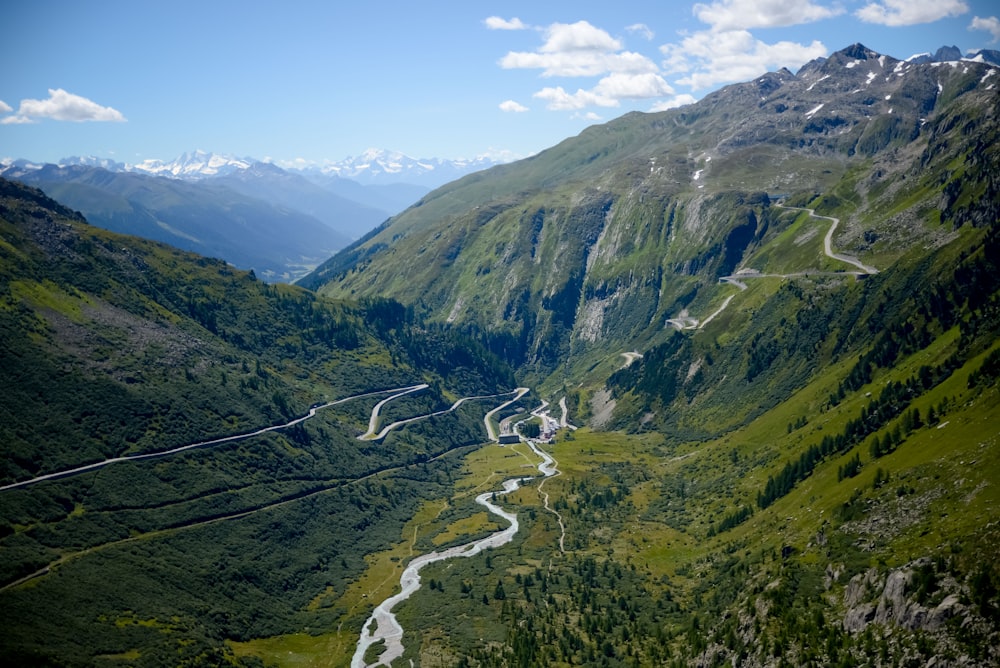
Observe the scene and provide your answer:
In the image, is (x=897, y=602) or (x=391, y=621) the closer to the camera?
(x=897, y=602)

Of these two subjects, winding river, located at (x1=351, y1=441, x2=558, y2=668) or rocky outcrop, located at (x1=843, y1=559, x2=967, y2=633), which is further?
winding river, located at (x1=351, y1=441, x2=558, y2=668)

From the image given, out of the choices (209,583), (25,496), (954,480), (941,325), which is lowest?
(209,583)

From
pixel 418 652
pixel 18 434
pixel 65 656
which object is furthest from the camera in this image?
pixel 18 434

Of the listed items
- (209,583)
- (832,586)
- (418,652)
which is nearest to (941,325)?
(832,586)

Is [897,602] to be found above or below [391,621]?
above

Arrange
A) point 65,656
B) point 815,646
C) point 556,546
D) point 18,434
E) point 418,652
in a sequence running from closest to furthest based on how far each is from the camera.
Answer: point 815,646
point 65,656
point 418,652
point 18,434
point 556,546

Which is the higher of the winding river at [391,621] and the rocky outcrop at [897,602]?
the rocky outcrop at [897,602]

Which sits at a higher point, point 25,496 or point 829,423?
point 829,423

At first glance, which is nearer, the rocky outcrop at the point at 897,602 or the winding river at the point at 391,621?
the rocky outcrop at the point at 897,602

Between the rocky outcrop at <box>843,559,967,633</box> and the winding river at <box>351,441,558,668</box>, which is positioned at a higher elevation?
the rocky outcrop at <box>843,559,967,633</box>

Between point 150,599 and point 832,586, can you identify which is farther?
point 150,599

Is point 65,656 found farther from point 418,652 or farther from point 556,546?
point 556,546
